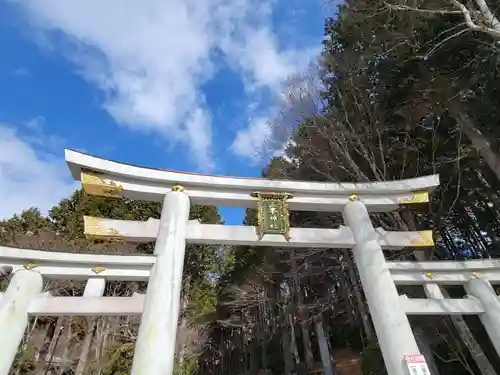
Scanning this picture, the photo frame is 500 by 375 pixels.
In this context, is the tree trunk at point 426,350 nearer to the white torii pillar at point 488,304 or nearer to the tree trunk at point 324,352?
the white torii pillar at point 488,304

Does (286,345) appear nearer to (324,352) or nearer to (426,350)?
(324,352)

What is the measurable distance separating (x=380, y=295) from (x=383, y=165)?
4085 mm

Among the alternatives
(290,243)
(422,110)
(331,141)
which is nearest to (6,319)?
(290,243)

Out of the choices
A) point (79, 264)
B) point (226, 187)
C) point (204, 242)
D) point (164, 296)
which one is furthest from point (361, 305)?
point (79, 264)

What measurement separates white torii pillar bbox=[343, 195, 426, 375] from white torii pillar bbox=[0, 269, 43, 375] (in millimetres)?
4181

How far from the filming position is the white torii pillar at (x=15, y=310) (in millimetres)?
3490

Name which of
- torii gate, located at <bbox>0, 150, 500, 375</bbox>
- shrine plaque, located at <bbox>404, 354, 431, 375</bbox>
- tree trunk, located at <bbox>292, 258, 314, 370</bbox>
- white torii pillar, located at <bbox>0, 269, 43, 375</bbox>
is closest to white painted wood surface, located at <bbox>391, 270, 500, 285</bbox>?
torii gate, located at <bbox>0, 150, 500, 375</bbox>

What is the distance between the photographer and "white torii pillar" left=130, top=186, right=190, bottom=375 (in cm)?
336

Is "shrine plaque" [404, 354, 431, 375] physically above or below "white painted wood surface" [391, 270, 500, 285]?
below

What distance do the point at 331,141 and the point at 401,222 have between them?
249 cm

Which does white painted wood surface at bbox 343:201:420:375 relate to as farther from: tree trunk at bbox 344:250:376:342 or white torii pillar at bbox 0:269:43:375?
tree trunk at bbox 344:250:376:342

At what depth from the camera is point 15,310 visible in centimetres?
365

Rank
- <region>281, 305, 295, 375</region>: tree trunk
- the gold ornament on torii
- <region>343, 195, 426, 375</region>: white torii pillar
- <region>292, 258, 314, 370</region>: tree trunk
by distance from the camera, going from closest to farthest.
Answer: <region>343, 195, 426, 375</region>: white torii pillar
the gold ornament on torii
<region>292, 258, 314, 370</region>: tree trunk
<region>281, 305, 295, 375</region>: tree trunk

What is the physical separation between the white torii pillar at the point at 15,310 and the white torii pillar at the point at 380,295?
418 centimetres
